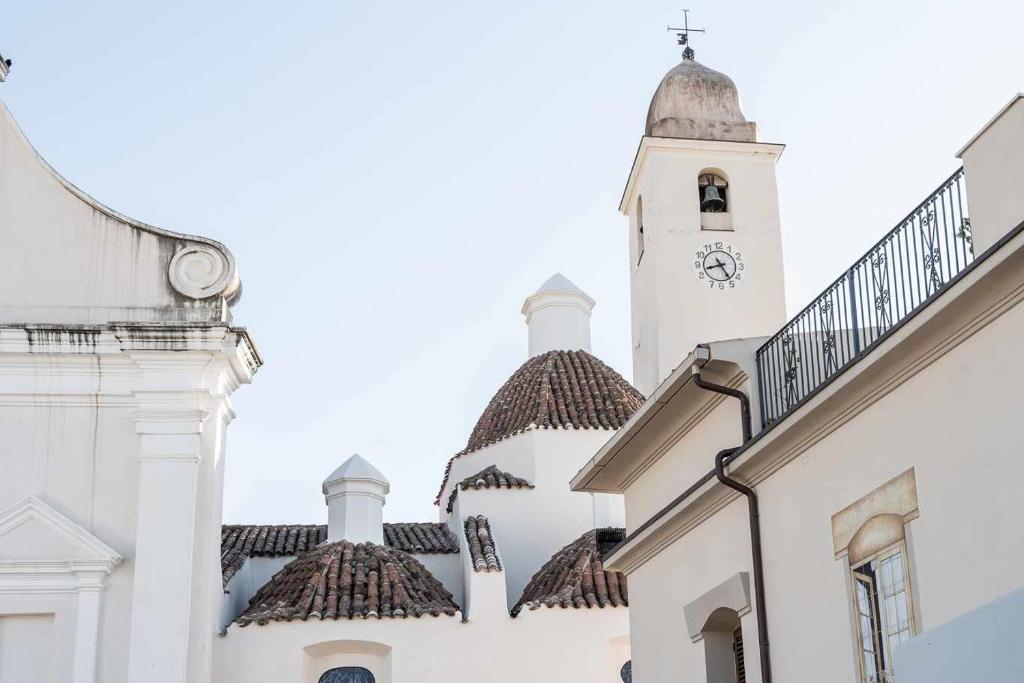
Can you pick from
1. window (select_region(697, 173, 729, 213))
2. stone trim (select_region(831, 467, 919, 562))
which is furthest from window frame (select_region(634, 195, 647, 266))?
stone trim (select_region(831, 467, 919, 562))

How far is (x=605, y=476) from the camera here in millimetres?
15719

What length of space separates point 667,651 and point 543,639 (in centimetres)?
801

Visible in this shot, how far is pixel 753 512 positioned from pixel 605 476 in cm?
393

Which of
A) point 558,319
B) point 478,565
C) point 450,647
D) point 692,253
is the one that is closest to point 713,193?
point 692,253

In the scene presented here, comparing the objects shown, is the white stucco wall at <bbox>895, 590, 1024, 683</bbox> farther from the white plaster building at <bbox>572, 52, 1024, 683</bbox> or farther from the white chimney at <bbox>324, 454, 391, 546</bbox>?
the white chimney at <bbox>324, 454, 391, 546</bbox>

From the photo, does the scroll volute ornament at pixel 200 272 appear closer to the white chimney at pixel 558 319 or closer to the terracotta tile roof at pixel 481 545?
the terracotta tile roof at pixel 481 545

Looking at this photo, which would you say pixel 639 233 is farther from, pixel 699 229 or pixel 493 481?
pixel 493 481

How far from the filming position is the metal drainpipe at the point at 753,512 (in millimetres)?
11492

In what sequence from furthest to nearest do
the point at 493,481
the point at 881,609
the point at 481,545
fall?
the point at 493,481, the point at 481,545, the point at 881,609

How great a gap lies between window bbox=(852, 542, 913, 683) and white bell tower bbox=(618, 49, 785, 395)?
1062 centimetres

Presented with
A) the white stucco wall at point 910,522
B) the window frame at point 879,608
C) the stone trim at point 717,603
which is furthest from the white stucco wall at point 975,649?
the stone trim at point 717,603

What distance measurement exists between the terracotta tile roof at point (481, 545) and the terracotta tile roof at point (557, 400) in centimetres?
246

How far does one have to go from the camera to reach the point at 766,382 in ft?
Answer: 39.7

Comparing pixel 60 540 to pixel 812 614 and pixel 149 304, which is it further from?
pixel 812 614
